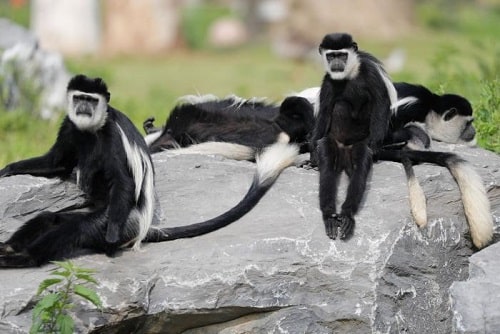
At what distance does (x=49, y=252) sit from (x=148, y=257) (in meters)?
0.38

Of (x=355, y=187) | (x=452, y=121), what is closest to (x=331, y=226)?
(x=355, y=187)

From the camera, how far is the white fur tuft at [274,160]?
4.58 metres

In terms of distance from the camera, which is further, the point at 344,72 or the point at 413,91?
the point at 413,91

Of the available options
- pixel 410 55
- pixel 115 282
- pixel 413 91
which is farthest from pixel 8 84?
pixel 410 55

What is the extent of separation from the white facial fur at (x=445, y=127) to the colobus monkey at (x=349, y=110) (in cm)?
58

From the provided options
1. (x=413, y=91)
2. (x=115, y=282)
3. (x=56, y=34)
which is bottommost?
(x=56, y=34)

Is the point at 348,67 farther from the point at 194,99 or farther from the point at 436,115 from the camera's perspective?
the point at 194,99

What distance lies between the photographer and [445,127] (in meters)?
5.30

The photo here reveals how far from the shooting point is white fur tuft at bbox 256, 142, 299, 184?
15.0ft

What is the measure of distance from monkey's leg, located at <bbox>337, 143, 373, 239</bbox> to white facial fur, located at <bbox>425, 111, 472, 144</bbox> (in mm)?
820

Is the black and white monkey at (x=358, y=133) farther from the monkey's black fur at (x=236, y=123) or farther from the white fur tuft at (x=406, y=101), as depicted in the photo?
the monkey's black fur at (x=236, y=123)

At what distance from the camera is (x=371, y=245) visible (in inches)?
165

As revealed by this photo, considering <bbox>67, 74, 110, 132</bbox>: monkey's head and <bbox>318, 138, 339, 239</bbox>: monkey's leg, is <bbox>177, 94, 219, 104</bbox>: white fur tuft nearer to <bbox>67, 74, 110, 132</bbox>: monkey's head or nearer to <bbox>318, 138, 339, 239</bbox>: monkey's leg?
<bbox>318, 138, 339, 239</bbox>: monkey's leg

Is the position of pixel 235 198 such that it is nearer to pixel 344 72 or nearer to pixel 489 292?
pixel 344 72
